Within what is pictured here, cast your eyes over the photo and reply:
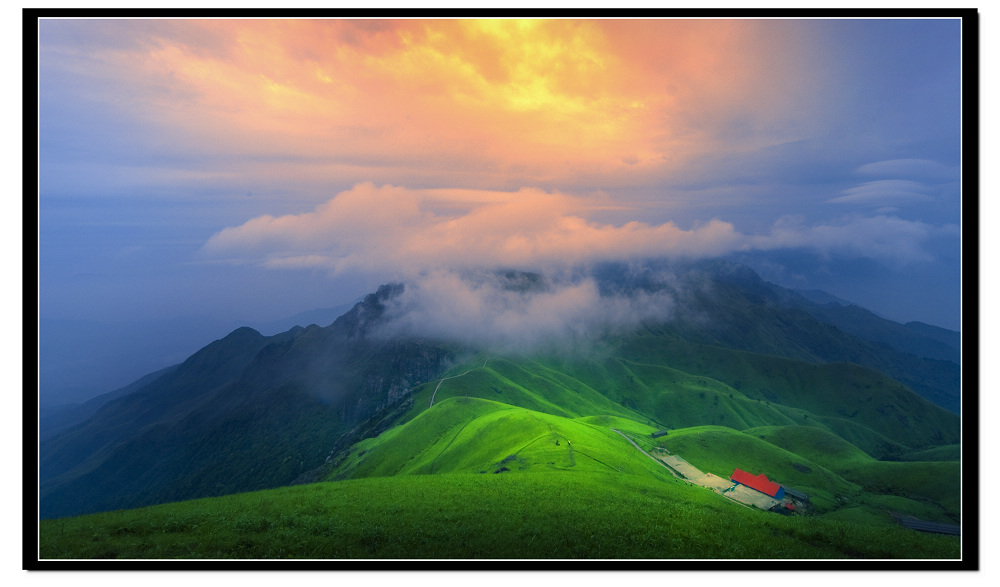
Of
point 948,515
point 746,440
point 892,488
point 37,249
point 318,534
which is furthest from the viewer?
point 746,440

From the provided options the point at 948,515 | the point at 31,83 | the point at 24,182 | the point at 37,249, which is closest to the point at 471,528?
the point at 37,249

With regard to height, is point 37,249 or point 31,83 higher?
point 31,83

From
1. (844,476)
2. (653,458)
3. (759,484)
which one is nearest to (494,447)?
(653,458)

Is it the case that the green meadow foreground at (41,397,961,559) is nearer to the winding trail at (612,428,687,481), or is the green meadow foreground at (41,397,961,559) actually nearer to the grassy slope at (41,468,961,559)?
the grassy slope at (41,468,961,559)

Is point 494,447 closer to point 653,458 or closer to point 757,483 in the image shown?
point 653,458

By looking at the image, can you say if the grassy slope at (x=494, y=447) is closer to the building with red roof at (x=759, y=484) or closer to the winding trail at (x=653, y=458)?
the winding trail at (x=653, y=458)

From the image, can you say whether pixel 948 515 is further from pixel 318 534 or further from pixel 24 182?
pixel 24 182

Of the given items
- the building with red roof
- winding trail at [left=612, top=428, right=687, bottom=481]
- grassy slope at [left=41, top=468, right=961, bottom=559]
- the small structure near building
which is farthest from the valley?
the building with red roof
